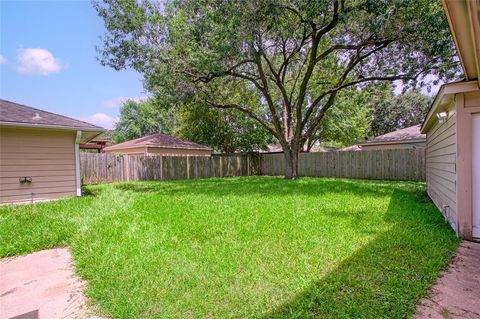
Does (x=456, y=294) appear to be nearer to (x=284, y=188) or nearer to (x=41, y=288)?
(x=41, y=288)

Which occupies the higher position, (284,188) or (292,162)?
(292,162)

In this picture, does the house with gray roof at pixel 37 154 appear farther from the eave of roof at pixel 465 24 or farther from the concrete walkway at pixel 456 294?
the concrete walkway at pixel 456 294

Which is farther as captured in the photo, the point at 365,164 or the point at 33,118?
the point at 365,164

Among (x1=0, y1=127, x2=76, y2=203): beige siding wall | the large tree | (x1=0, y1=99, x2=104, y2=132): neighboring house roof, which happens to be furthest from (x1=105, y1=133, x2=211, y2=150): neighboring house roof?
(x1=0, y1=127, x2=76, y2=203): beige siding wall

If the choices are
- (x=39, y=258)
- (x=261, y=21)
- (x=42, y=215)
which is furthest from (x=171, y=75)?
(x=39, y=258)

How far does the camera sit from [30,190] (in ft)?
23.3

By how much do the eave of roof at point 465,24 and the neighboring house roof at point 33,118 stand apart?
8.05 meters

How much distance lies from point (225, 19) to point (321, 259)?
7.65 metres

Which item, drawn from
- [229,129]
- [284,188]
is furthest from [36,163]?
[229,129]

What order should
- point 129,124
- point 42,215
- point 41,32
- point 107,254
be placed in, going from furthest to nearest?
point 129,124 < point 41,32 < point 42,215 < point 107,254

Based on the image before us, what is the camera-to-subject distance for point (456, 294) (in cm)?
231

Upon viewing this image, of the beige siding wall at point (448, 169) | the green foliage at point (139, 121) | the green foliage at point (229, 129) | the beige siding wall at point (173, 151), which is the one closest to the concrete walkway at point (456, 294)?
the beige siding wall at point (448, 169)

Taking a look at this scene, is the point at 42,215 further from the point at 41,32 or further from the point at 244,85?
the point at 244,85

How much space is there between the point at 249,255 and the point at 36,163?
6.93 meters
